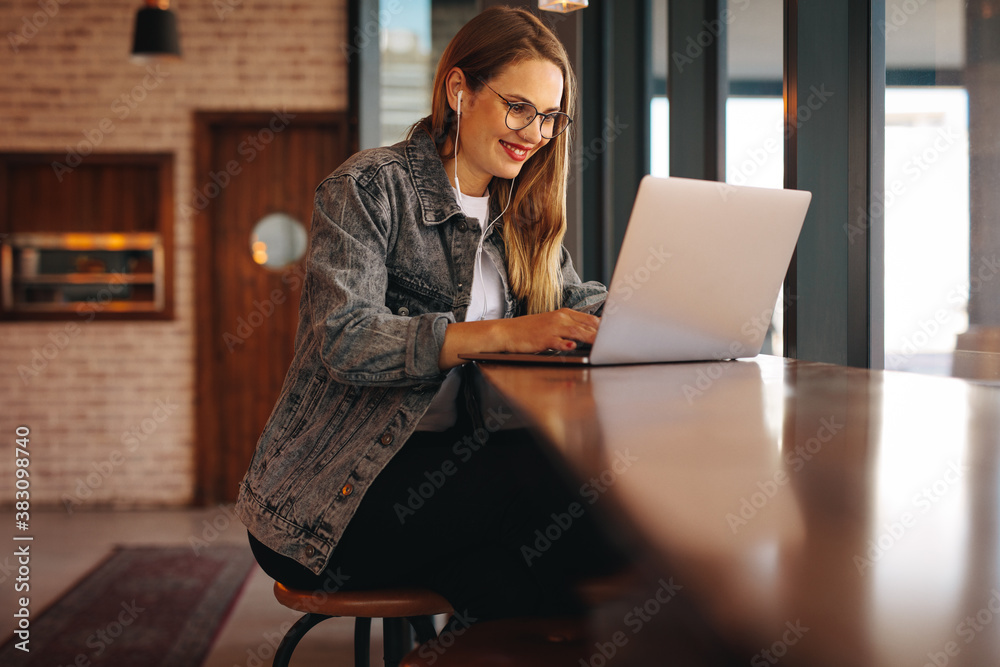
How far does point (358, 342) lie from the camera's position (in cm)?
115

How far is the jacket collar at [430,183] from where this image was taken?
1.39 metres

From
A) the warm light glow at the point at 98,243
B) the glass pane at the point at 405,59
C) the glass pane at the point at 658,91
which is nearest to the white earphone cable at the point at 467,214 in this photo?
the glass pane at the point at 658,91

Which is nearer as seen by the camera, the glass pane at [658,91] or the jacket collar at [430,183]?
the jacket collar at [430,183]

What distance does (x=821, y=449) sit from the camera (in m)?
0.46

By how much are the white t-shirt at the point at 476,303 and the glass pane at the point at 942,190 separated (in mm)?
790

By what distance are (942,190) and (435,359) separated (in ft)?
3.17

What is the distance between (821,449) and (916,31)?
1361 millimetres

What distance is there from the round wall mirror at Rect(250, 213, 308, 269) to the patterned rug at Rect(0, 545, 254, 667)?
6.13 feet

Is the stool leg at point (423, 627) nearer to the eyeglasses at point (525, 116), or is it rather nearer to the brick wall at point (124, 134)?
the eyeglasses at point (525, 116)

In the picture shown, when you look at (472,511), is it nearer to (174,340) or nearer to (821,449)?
(821,449)

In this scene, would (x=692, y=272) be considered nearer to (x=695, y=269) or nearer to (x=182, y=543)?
(x=695, y=269)

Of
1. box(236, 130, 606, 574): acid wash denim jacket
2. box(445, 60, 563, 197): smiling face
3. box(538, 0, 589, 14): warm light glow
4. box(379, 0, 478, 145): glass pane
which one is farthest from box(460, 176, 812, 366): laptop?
box(379, 0, 478, 145): glass pane

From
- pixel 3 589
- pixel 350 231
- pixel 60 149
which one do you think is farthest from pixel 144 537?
pixel 350 231

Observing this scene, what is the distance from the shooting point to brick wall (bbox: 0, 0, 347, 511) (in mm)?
4855
